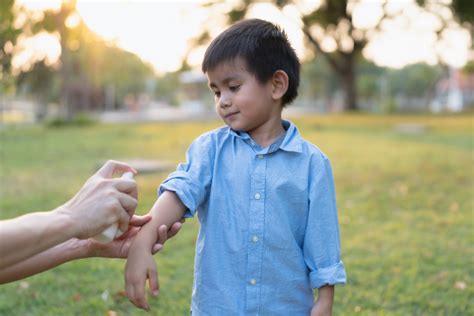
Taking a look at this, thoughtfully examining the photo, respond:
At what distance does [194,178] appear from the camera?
200 cm

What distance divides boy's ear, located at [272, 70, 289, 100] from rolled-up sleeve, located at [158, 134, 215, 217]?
284 millimetres

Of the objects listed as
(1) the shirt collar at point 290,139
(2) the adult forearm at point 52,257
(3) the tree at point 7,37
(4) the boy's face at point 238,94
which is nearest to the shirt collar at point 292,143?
(1) the shirt collar at point 290,139

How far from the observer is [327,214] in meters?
1.99

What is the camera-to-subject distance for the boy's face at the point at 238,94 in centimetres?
202

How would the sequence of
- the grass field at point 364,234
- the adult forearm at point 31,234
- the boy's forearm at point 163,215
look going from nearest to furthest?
the adult forearm at point 31,234
the boy's forearm at point 163,215
the grass field at point 364,234

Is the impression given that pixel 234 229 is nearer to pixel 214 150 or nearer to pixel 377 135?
pixel 214 150

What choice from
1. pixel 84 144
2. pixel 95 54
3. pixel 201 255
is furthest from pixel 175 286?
pixel 95 54

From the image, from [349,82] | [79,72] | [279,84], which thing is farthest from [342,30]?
[279,84]

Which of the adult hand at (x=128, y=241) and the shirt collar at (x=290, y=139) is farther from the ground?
the shirt collar at (x=290, y=139)

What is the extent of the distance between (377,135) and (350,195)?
9516 mm

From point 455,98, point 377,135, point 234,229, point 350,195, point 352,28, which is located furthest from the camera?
point 455,98

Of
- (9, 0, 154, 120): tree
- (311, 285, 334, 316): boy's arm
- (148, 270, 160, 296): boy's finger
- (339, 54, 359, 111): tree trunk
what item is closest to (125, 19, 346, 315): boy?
(311, 285, 334, 316): boy's arm

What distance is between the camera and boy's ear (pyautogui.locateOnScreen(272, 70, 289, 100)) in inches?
Answer: 82.6

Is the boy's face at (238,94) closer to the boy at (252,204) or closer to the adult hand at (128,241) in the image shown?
the boy at (252,204)
